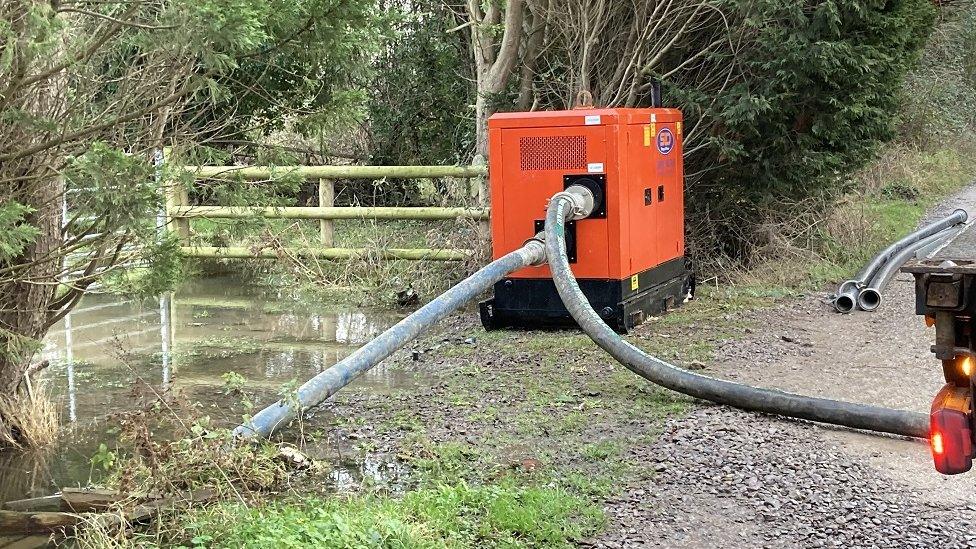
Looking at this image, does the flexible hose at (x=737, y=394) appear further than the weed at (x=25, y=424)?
No

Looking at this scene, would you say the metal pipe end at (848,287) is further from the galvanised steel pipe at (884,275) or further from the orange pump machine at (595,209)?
the orange pump machine at (595,209)

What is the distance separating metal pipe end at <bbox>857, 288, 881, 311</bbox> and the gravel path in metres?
2.16

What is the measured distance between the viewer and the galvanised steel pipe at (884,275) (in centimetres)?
A: 967

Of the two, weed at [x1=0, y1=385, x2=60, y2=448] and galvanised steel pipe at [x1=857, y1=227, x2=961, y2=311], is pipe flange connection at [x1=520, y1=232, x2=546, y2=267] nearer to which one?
galvanised steel pipe at [x1=857, y1=227, x2=961, y2=311]

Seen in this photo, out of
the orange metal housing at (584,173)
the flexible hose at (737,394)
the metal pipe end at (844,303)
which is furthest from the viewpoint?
the metal pipe end at (844,303)

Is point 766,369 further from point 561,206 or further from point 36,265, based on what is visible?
point 36,265

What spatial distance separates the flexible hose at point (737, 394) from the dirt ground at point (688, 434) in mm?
90

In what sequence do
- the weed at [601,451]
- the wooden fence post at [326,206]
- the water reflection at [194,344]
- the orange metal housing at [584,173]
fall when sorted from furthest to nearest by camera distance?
the wooden fence post at [326,206] < the orange metal housing at [584,173] < the water reflection at [194,344] < the weed at [601,451]

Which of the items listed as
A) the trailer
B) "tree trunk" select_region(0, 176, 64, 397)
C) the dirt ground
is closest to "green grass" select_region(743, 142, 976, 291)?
the dirt ground

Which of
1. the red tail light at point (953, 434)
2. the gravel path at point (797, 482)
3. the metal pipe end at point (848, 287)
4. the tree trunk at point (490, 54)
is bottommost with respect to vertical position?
the gravel path at point (797, 482)

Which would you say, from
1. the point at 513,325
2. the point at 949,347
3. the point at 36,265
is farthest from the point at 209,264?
the point at 949,347

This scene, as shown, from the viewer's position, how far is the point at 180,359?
8.22 metres

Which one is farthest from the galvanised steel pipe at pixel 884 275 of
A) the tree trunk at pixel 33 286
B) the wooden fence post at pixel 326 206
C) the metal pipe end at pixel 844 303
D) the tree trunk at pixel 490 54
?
the tree trunk at pixel 33 286

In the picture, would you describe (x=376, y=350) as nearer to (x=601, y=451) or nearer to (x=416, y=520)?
(x=601, y=451)
